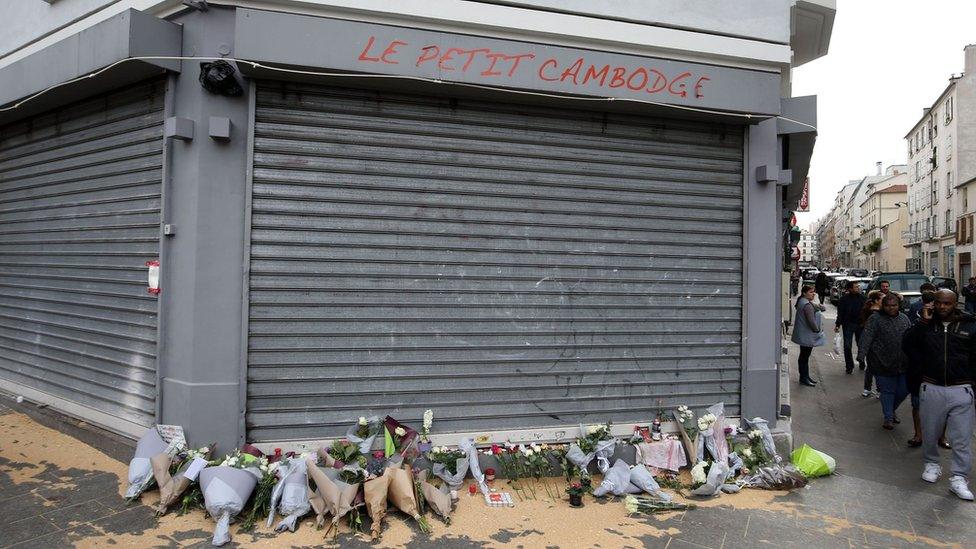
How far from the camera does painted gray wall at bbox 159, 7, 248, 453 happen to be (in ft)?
15.7

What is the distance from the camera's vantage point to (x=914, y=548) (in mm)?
4141

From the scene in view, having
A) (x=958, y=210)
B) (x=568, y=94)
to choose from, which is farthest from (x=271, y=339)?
(x=958, y=210)

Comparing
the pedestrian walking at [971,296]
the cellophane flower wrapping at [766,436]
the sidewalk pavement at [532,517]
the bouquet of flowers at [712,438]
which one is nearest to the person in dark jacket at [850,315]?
the sidewalk pavement at [532,517]

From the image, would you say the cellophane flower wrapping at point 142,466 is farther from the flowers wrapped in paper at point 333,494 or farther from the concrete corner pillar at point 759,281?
the concrete corner pillar at point 759,281

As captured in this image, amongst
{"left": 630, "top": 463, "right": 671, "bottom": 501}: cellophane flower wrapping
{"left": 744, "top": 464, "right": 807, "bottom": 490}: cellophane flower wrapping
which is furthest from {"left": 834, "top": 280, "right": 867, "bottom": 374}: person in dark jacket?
{"left": 630, "top": 463, "right": 671, "bottom": 501}: cellophane flower wrapping

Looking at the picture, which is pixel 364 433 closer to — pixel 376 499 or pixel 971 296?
pixel 376 499

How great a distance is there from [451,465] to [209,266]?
272 cm

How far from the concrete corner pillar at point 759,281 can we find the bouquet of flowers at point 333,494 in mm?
4118

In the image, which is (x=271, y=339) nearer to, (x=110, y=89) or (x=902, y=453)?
(x=110, y=89)

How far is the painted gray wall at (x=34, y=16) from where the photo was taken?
600 centimetres

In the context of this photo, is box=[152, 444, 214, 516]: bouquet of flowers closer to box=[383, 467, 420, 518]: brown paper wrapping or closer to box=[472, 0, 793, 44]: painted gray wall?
box=[383, 467, 420, 518]: brown paper wrapping

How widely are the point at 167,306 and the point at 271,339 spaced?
3.34 feet

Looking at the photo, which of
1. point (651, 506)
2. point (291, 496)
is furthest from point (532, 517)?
point (291, 496)

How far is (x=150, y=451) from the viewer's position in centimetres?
465
